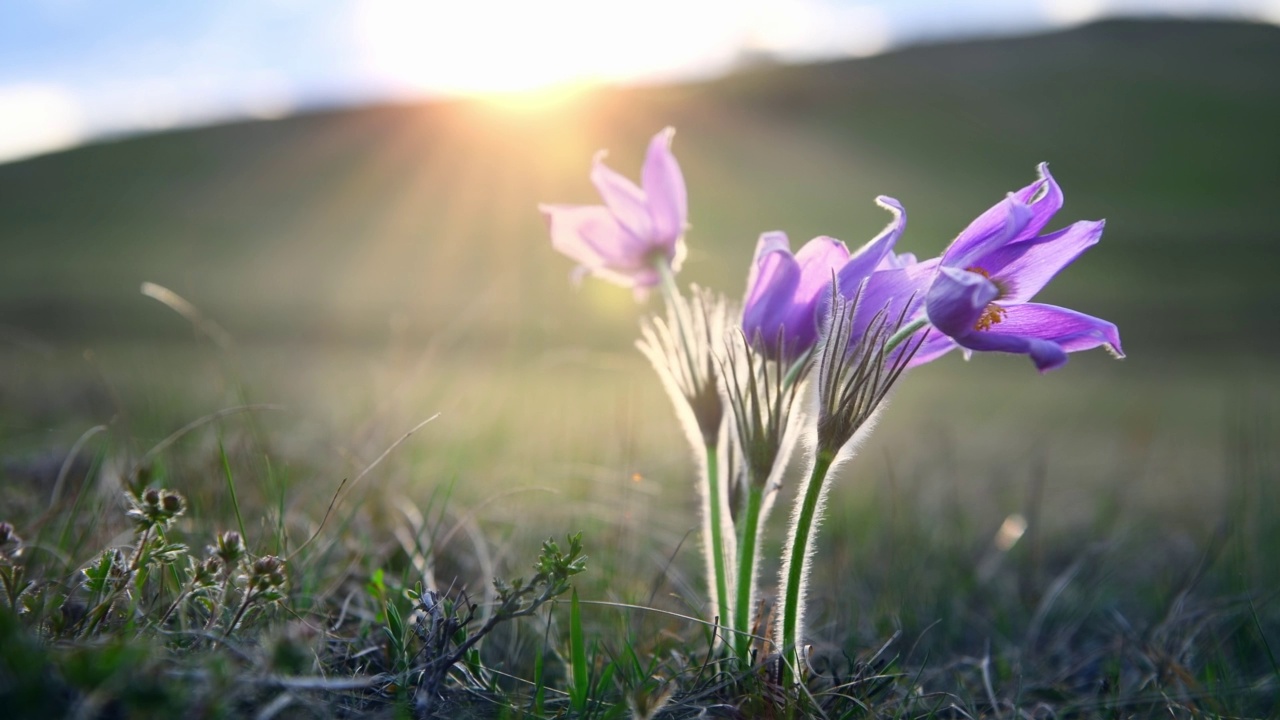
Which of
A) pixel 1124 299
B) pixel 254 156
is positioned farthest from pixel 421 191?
pixel 1124 299

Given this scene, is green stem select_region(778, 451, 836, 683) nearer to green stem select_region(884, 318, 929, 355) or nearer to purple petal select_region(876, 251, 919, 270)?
green stem select_region(884, 318, 929, 355)

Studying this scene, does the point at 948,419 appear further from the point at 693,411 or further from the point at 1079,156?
the point at 1079,156

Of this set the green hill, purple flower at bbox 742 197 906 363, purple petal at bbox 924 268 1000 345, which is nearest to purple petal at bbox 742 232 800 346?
purple flower at bbox 742 197 906 363

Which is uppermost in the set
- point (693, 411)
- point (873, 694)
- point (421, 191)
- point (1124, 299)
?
point (421, 191)

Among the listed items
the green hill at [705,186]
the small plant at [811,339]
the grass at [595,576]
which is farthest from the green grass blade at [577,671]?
the green hill at [705,186]

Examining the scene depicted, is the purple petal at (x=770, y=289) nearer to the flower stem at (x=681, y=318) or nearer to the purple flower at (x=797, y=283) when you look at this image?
the purple flower at (x=797, y=283)
